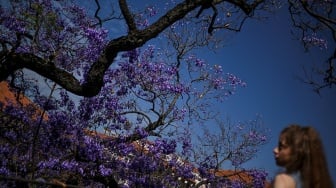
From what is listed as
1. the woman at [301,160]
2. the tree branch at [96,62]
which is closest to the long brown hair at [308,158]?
the woman at [301,160]

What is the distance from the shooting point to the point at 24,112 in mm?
9898

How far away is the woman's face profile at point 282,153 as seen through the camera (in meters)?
2.49

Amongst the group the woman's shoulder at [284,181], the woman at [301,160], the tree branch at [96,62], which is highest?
the tree branch at [96,62]

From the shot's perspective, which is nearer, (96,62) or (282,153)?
(282,153)

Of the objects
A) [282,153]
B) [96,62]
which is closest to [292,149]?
[282,153]

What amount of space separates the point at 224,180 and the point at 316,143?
11.9 meters

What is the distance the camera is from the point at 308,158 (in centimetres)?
244

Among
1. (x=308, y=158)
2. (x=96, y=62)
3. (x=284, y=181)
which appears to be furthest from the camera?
(x=96, y=62)

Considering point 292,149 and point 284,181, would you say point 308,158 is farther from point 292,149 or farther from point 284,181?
point 284,181

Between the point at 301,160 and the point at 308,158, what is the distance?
0.14ft

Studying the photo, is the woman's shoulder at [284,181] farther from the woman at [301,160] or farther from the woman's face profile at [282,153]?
the woman's face profile at [282,153]

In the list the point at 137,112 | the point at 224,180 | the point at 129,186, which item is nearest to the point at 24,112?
the point at 129,186

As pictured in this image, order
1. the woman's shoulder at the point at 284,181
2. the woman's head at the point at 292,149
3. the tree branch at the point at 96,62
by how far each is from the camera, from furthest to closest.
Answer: the tree branch at the point at 96,62
the woman's head at the point at 292,149
the woman's shoulder at the point at 284,181

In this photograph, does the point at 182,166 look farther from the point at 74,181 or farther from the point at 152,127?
the point at 74,181
